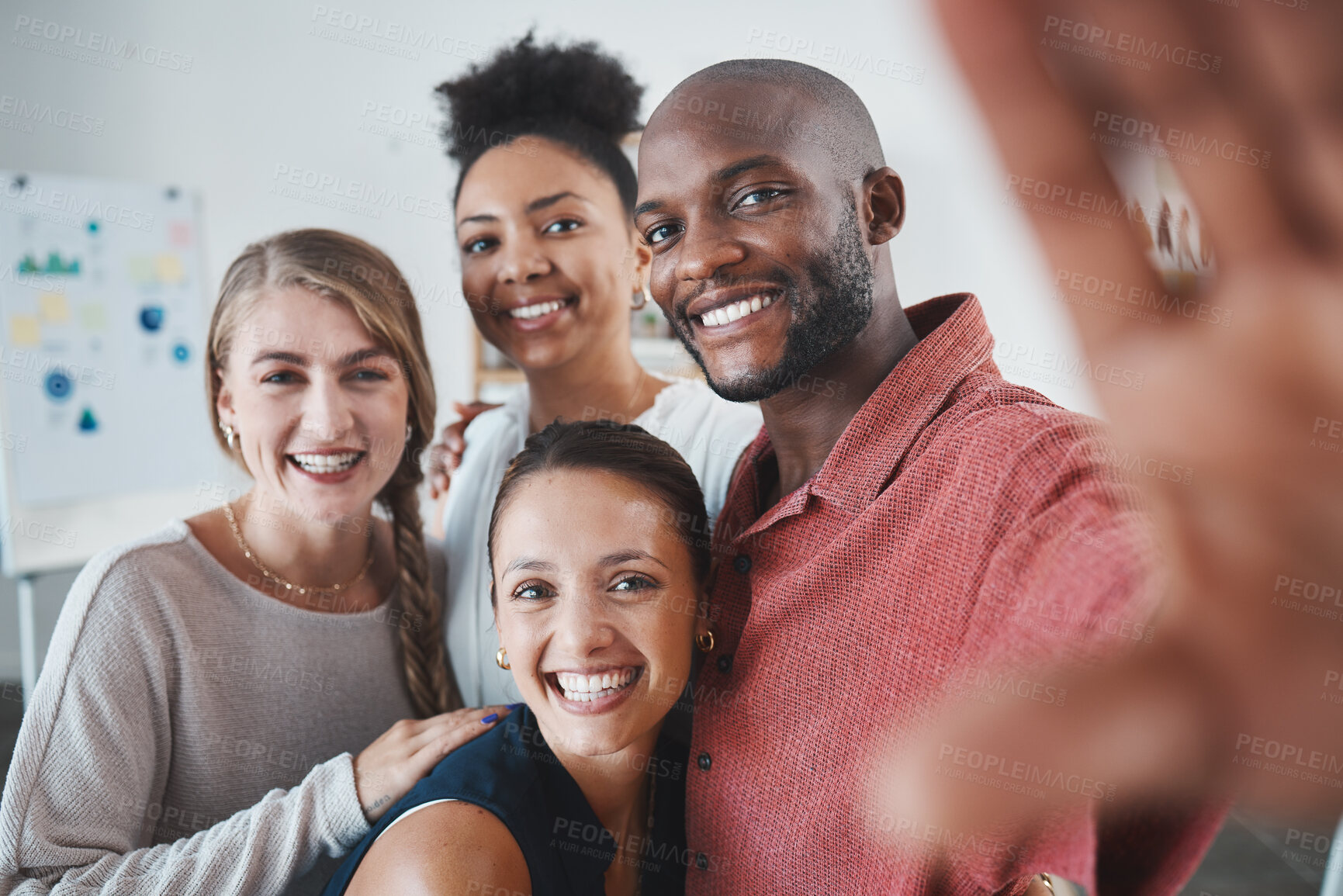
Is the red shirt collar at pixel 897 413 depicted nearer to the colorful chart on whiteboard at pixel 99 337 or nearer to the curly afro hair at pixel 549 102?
the curly afro hair at pixel 549 102

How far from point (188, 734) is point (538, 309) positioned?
2.82ft

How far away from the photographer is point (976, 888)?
0.83m

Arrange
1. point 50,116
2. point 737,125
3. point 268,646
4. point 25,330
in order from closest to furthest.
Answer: point 737,125 < point 268,646 < point 25,330 < point 50,116

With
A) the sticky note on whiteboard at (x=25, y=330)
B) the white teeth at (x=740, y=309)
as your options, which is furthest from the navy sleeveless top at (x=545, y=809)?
the sticky note on whiteboard at (x=25, y=330)

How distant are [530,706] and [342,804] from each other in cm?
27

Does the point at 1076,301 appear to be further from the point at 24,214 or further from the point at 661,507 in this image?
the point at 24,214

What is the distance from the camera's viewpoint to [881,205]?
1097 mm

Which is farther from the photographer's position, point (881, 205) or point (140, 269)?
point (140, 269)

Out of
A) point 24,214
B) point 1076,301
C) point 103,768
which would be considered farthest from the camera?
point 24,214

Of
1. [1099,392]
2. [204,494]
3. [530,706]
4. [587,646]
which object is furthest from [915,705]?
[204,494]

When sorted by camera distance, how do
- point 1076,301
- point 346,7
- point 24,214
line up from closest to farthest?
point 1076,301, point 24,214, point 346,7

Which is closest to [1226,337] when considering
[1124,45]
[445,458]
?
[1124,45]

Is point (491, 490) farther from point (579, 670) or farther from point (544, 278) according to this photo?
point (579, 670)

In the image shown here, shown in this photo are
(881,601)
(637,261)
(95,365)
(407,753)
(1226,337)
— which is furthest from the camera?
(95,365)
